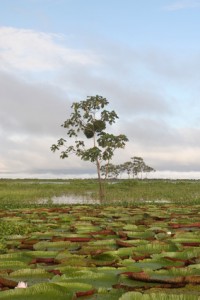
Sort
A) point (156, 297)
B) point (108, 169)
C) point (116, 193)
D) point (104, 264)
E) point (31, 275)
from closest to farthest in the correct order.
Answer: point (156, 297)
point (31, 275)
point (104, 264)
point (116, 193)
point (108, 169)

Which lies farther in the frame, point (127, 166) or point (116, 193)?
point (127, 166)

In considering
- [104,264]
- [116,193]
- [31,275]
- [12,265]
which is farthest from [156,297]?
[116,193]

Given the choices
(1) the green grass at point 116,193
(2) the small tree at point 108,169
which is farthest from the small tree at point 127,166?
(1) the green grass at point 116,193

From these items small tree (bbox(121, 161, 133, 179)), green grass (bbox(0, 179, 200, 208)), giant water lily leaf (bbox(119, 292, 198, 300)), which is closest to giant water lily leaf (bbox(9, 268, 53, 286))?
giant water lily leaf (bbox(119, 292, 198, 300))

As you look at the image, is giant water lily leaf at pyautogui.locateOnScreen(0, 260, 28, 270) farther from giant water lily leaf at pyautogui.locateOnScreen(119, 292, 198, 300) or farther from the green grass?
the green grass

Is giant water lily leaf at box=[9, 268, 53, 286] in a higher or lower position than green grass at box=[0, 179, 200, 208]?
lower

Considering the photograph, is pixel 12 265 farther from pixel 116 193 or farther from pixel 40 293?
pixel 116 193

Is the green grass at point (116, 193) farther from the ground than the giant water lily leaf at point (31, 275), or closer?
farther from the ground

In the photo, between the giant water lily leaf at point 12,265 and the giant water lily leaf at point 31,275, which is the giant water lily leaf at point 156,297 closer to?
the giant water lily leaf at point 31,275

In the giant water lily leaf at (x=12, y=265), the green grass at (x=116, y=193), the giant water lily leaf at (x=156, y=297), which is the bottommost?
the giant water lily leaf at (x=12, y=265)

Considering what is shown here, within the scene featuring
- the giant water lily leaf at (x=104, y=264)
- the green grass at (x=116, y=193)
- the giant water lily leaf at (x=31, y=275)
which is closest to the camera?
the giant water lily leaf at (x=104, y=264)

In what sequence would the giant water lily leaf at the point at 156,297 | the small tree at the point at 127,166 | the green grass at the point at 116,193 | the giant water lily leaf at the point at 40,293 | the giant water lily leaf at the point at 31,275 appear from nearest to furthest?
the giant water lily leaf at the point at 156,297
the giant water lily leaf at the point at 40,293
the giant water lily leaf at the point at 31,275
the green grass at the point at 116,193
the small tree at the point at 127,166

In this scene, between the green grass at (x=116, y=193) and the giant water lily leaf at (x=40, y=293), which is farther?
the green grass at (x=116, y=193)

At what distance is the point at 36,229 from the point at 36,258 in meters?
2.44
